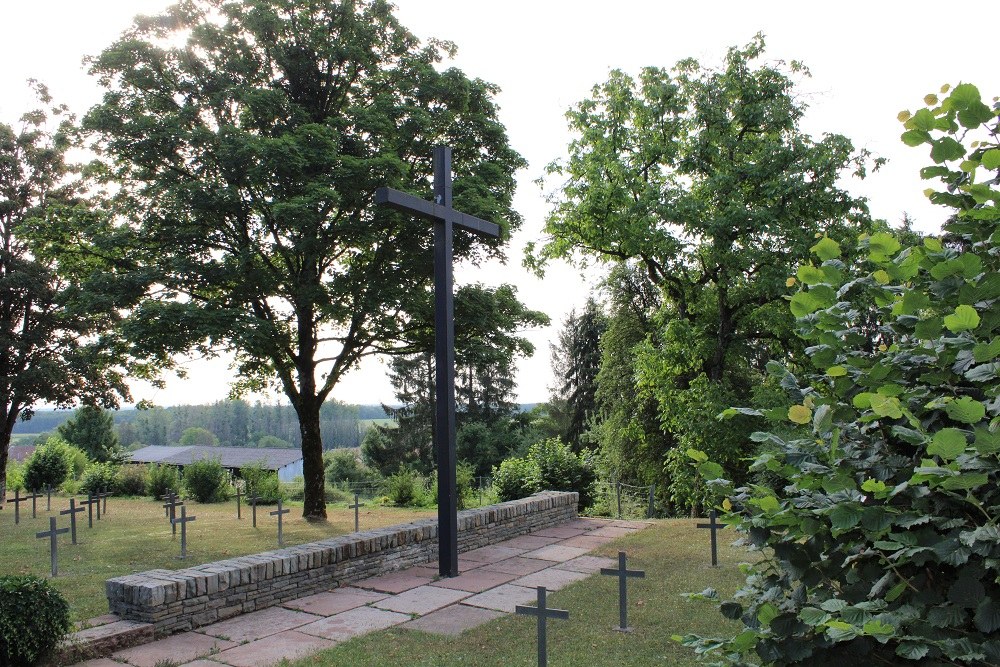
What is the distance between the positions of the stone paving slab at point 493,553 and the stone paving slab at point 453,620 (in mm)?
2351

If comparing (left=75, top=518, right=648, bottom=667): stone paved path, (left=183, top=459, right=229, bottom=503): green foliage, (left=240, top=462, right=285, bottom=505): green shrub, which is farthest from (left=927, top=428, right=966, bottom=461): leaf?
(left=183, top=459, right=229, bottom=503): green foliage

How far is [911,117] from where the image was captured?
1704mm

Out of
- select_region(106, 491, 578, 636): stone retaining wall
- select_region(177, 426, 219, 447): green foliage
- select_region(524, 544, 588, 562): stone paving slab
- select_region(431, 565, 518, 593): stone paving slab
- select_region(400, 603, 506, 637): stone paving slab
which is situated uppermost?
select_region(106, 491, 578, 636): stone retaining wall

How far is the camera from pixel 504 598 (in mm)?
7273

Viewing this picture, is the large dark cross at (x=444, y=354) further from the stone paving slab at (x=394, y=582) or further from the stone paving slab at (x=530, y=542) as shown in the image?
the stone paving slab at (x=530, y=542)

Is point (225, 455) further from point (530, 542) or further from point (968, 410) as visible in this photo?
point (968, 410)

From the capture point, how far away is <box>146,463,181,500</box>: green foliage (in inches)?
835

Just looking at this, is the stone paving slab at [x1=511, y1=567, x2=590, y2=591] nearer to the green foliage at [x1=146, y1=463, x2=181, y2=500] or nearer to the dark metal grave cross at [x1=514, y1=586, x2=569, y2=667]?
the dark metal grave cross at [x1=514, y1=586, x2=569, y2=667]

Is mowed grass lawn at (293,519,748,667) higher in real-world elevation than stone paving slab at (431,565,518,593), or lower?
higher

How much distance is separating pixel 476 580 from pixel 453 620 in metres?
1.60

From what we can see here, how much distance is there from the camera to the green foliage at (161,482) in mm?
21203

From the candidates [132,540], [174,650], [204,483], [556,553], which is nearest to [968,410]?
[174,650]

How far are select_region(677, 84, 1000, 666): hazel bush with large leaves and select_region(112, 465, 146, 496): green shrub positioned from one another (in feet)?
78.6

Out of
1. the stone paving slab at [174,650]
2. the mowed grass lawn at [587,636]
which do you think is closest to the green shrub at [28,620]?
the stone paving slab at [174,650]
